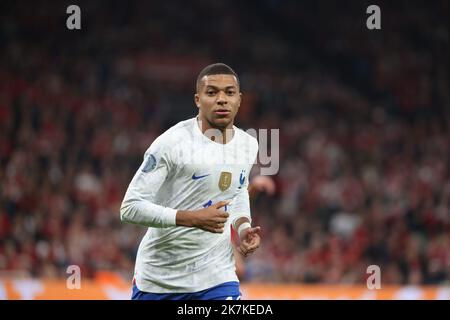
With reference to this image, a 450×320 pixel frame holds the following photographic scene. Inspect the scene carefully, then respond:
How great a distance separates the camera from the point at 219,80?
553cm

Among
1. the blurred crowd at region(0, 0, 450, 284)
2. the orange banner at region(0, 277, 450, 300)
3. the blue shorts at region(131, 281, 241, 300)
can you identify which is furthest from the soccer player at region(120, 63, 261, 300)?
the blurred crowd at region(0, 0, 450, 284)

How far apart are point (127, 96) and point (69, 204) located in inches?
168

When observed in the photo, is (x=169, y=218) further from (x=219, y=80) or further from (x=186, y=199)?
(x=219, y=80)

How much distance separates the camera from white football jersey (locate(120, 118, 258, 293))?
533 cm

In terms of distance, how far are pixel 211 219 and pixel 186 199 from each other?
0.45 meters

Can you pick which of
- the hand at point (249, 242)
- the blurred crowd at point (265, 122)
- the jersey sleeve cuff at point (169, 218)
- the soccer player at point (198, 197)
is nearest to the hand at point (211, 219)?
the jersey sleeve cuff at point (169, 218)

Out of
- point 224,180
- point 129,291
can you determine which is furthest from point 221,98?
point 129,291

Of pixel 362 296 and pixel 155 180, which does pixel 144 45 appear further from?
pixel 155 180

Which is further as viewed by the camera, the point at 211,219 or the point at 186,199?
the point at 186,199

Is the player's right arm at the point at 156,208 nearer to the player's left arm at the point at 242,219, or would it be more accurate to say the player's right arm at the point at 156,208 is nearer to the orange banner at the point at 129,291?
the player's left arm at the point at 242,219

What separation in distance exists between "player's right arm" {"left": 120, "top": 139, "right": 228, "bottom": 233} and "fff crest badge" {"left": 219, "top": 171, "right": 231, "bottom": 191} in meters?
0.35

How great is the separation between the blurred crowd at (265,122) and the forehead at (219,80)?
724 centimetres

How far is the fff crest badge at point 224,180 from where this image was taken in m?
5.54

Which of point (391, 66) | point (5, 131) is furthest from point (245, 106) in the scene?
point (5, 131)
